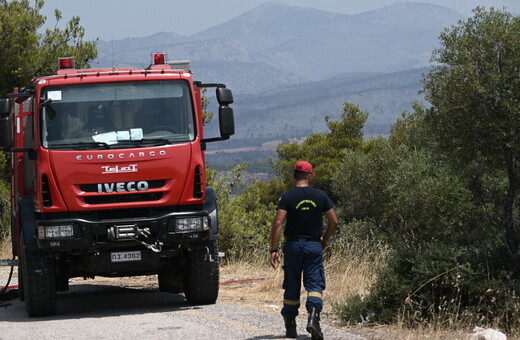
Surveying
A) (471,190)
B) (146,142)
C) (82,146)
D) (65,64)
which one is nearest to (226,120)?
(146,142)

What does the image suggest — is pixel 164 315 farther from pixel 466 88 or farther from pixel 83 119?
pixel 466 88

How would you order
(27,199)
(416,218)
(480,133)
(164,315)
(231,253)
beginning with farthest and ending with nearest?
1. (416,218)
2. (231,253)
3. (480,133)
4. (27,199)
5. (164,315)

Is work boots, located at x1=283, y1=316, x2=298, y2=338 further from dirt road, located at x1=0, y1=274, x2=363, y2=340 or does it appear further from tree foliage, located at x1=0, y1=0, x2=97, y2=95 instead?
tree foliage, located at x1=0, y1=0, x2=97, y2=95

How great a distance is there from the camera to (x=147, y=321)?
1083 centimetres

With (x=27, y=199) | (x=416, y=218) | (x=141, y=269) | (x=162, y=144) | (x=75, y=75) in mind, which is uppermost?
(x=75, y=75)

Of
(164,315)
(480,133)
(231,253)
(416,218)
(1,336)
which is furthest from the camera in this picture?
(416,218)

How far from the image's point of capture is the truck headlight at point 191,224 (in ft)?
37.9

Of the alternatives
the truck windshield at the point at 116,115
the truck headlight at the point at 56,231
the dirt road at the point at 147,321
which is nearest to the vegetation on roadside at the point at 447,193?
the dirt road at the point at 147,321

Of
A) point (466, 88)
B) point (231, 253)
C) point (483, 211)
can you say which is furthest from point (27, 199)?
point (483, 211)

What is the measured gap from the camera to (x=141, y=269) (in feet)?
39.7

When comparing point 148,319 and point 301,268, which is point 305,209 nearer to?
point 301,268

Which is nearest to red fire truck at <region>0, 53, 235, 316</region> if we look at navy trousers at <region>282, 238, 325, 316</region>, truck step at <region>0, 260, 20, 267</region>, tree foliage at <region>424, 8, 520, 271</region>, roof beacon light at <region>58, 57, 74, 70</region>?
truck step at <region>0, 260, 20, 267</region>

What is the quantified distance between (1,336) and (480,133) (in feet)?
22.8

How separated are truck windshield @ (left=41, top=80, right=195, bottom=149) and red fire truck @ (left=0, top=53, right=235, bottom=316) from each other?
0.04ft
